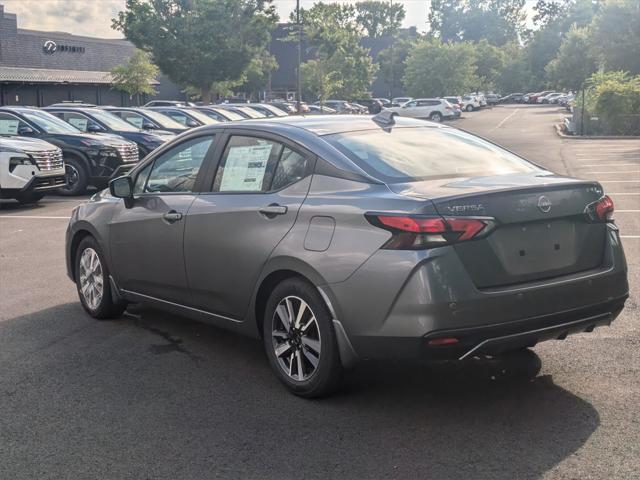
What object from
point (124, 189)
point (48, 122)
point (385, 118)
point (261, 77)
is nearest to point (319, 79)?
point (261, 77)

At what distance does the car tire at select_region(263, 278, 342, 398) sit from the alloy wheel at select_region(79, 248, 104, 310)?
2.18m

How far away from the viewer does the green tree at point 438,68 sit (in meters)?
69.0

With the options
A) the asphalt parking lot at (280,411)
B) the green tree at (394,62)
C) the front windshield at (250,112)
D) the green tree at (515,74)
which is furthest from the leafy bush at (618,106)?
the green tree at (515,74)

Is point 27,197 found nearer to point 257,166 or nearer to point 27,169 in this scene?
point 27,169

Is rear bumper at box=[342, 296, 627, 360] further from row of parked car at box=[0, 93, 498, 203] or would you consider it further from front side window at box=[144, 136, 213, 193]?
row of parked car at box=[0, 93, 498, 203]

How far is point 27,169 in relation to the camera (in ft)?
45.3

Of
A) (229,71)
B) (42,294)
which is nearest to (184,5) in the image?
(229,71)

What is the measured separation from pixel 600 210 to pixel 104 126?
1508 cm

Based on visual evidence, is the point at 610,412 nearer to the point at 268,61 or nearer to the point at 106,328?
the point at 106,328

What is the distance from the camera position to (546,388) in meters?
4.78

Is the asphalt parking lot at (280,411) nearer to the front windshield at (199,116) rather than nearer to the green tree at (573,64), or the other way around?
the front windshield at (199,116)

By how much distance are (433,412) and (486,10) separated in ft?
498

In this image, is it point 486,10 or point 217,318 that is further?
point 486,10

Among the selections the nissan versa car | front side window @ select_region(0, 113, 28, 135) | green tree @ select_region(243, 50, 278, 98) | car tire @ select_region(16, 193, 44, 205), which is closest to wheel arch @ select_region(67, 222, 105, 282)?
the nissan versa car
